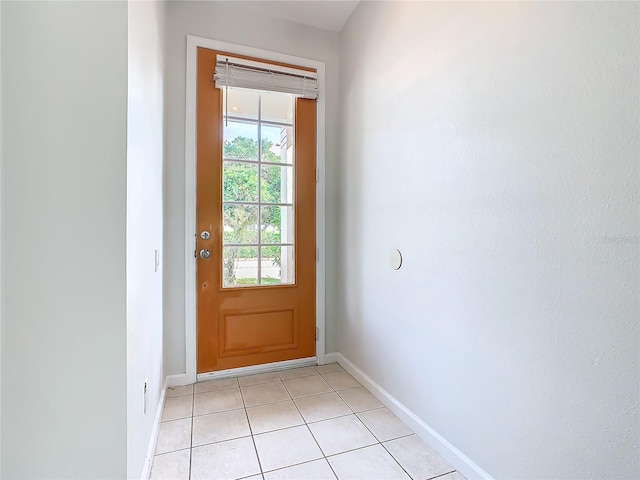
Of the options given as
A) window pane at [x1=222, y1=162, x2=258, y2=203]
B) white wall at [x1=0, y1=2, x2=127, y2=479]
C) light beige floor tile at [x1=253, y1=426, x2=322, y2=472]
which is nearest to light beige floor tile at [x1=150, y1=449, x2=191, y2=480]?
light beige floor tile at [x1=253, y1=426, x2=322, y2=472]

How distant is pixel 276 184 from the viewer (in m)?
2.30

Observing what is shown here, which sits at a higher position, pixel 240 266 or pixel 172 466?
pixel 240 266

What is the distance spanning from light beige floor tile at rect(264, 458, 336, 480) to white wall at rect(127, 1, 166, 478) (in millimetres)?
529

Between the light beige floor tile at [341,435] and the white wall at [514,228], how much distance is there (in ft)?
0.96

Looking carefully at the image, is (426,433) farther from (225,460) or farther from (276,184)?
(276,184)

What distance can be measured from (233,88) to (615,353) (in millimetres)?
2382

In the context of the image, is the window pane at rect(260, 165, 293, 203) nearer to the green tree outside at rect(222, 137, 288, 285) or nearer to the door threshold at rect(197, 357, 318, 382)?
the green tree outside at rect(222, 137, 288, 285)

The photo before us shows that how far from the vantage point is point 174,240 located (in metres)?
2.04

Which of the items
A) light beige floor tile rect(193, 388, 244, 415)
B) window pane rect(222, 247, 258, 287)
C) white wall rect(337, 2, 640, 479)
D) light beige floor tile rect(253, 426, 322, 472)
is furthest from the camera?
window pane rect(222, 247, 258, 287)

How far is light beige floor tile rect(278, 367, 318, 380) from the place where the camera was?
2.22 meters

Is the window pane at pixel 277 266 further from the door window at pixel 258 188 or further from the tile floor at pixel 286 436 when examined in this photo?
the tile floor at pixel 286 436

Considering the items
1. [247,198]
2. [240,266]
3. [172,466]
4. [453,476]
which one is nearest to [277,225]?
[247,198]

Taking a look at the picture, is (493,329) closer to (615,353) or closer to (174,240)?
(615,353)

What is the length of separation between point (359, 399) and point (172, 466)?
1065 mm
